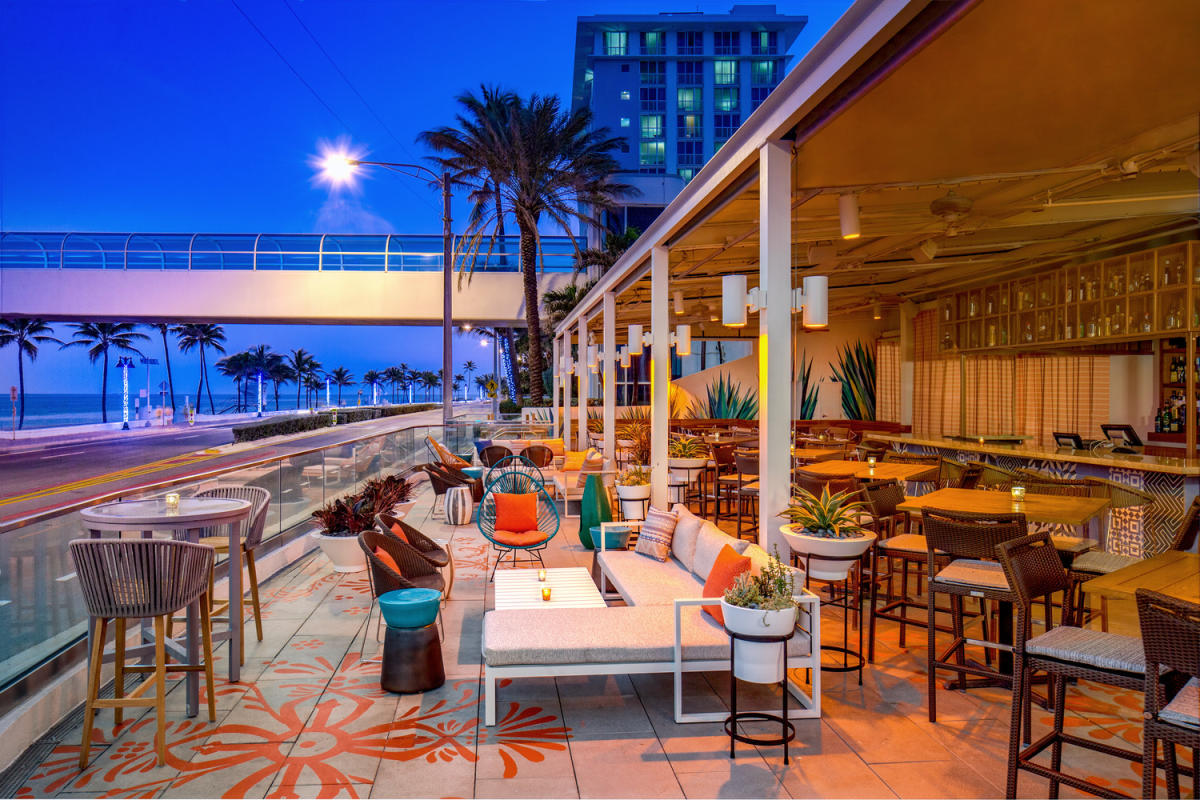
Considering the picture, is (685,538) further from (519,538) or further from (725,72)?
(725,72)

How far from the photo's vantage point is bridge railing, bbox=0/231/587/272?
24875 mm

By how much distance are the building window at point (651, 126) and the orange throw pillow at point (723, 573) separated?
175ft

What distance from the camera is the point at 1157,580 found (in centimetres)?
334

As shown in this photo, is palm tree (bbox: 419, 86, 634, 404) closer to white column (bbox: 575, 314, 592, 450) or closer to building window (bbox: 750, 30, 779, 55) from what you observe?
white column (bbox: 575, 314, 592, 450)

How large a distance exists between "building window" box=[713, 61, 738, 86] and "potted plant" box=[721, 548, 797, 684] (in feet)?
183

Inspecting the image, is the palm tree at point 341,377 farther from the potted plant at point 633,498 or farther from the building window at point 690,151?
the potted plant at point 633,498

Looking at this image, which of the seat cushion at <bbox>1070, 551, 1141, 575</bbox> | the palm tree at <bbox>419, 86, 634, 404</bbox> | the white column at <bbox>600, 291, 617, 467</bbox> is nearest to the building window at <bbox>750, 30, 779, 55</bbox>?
the palm tree at <bbox>419, 86, 634, 404</bbox>

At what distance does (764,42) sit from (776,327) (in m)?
57.3

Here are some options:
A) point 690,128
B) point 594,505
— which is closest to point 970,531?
point 594,505

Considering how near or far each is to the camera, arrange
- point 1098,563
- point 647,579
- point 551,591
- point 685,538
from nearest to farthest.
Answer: point 1098,563, point 551,591, point 647,579, point 685,538

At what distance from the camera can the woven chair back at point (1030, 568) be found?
3199 mm

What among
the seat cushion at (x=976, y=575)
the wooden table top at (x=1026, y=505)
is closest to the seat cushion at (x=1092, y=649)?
the seat cushion at (x=976, y=575)

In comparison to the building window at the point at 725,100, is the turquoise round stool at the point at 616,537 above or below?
below

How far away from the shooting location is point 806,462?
9.78 metres
